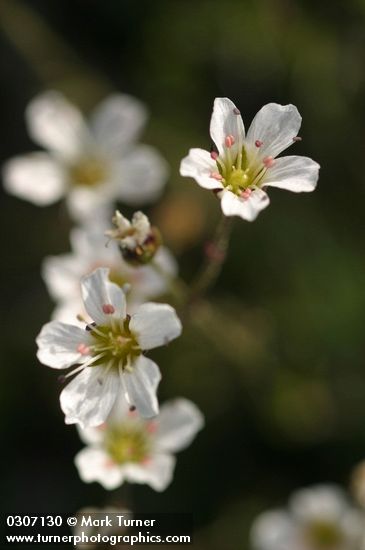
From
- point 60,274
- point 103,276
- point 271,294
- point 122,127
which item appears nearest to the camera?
point 103,276

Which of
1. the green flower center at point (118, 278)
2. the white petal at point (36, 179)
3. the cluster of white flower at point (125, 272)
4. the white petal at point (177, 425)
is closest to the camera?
the cluster of white flower at point (125, 272)

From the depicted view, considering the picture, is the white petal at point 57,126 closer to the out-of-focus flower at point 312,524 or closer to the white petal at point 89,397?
the white petal at point 89,397

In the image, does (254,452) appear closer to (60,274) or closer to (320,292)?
(320,292)

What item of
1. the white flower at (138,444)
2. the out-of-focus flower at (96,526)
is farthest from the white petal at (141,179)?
the out-of-focus flower at (96,526)

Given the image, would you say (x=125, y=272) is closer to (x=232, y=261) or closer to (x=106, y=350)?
(x=106, y=350)

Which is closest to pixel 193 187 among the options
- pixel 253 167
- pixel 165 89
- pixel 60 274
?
pixel 165 89

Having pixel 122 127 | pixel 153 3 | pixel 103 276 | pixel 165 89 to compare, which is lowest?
pixel 103 276
